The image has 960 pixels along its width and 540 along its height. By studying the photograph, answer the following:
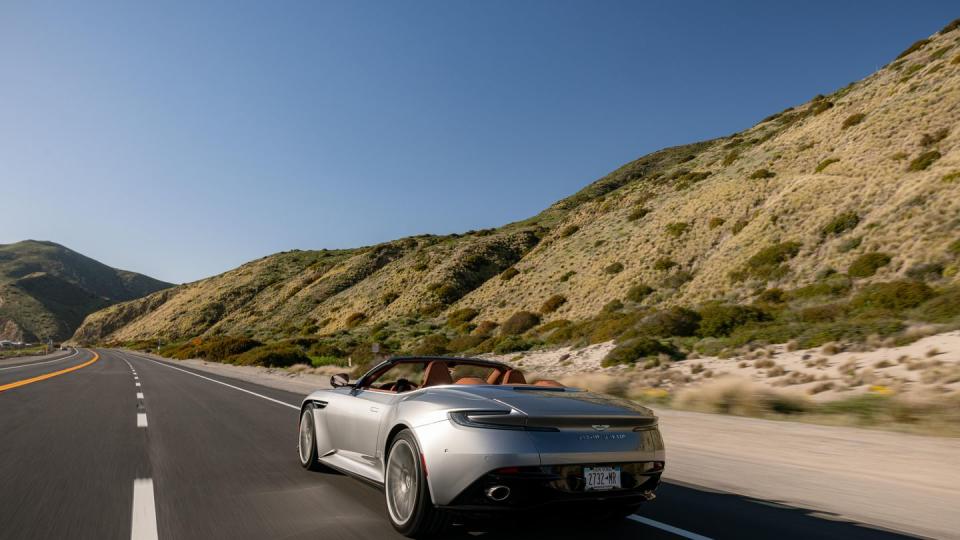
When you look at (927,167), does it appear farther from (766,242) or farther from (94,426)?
(94,426)

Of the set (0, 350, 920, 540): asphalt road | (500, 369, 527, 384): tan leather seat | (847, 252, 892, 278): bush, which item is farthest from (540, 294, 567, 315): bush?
(500, 369, 527, 384): tan leather seat

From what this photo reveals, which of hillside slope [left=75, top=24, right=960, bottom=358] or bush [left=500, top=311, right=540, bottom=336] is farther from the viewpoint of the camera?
bush [left=500, top=311, right=540, bottom=336]

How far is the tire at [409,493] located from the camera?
3.96m

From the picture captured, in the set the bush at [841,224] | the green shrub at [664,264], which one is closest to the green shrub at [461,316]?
the green shrub at [664,264]

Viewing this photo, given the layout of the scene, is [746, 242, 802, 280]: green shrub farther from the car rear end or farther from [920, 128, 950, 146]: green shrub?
the car rear end

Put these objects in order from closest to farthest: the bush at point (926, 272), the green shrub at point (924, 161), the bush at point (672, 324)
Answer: the bush at point (926, 272)
the bush at point (672, 324)
the green shrub at point (924, 161)

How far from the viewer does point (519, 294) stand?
4472 centimetres

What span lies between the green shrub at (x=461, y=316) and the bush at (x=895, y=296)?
26.8m

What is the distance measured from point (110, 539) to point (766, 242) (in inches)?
1284

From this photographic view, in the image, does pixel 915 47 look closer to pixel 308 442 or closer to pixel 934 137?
pixel 934 137

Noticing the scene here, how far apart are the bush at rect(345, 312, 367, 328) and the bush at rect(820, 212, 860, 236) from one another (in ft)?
132

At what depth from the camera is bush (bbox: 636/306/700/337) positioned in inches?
963

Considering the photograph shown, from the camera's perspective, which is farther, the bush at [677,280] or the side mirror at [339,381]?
the bush at [677,280]

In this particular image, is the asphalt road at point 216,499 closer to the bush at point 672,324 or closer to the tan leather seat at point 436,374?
the tan leather seat at point 436,374
